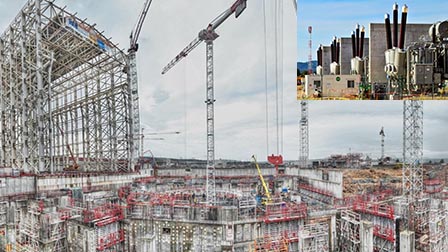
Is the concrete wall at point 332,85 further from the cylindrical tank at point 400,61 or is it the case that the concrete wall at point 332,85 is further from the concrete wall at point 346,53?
the cylindrical tank at point 400,61

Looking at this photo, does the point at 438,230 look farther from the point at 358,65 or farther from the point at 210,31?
the point at 210,31

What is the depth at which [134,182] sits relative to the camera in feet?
43.1

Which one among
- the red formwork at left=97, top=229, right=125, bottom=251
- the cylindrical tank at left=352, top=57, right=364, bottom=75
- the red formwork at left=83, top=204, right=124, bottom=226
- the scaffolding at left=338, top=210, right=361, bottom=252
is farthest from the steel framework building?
the scaffolding at left=338, top=210, right=361, bottom=252

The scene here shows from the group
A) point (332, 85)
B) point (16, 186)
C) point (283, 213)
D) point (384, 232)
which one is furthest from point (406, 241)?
point (16, 186)

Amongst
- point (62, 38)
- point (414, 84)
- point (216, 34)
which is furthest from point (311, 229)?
point (62, 38)

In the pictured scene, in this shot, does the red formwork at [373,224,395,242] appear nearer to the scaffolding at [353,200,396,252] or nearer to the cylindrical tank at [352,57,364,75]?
the scaffolding at [353,200,396,252]

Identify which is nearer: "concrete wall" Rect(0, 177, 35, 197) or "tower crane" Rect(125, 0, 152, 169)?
"concrete wall" Rect(0, 177, 35, 197)

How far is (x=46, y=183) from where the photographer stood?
10289 mm

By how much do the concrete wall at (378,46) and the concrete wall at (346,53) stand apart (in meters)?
0.43

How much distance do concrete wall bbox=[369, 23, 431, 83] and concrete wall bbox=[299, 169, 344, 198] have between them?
17.0 feet

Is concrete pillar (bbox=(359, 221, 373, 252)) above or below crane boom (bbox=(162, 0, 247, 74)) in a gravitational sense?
below

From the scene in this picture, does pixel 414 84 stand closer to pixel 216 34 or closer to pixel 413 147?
pixel 413 147

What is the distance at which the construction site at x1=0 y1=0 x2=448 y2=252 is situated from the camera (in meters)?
8.50

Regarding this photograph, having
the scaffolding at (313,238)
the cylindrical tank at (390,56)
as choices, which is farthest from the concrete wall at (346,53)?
the scaffolding at (313,238)
